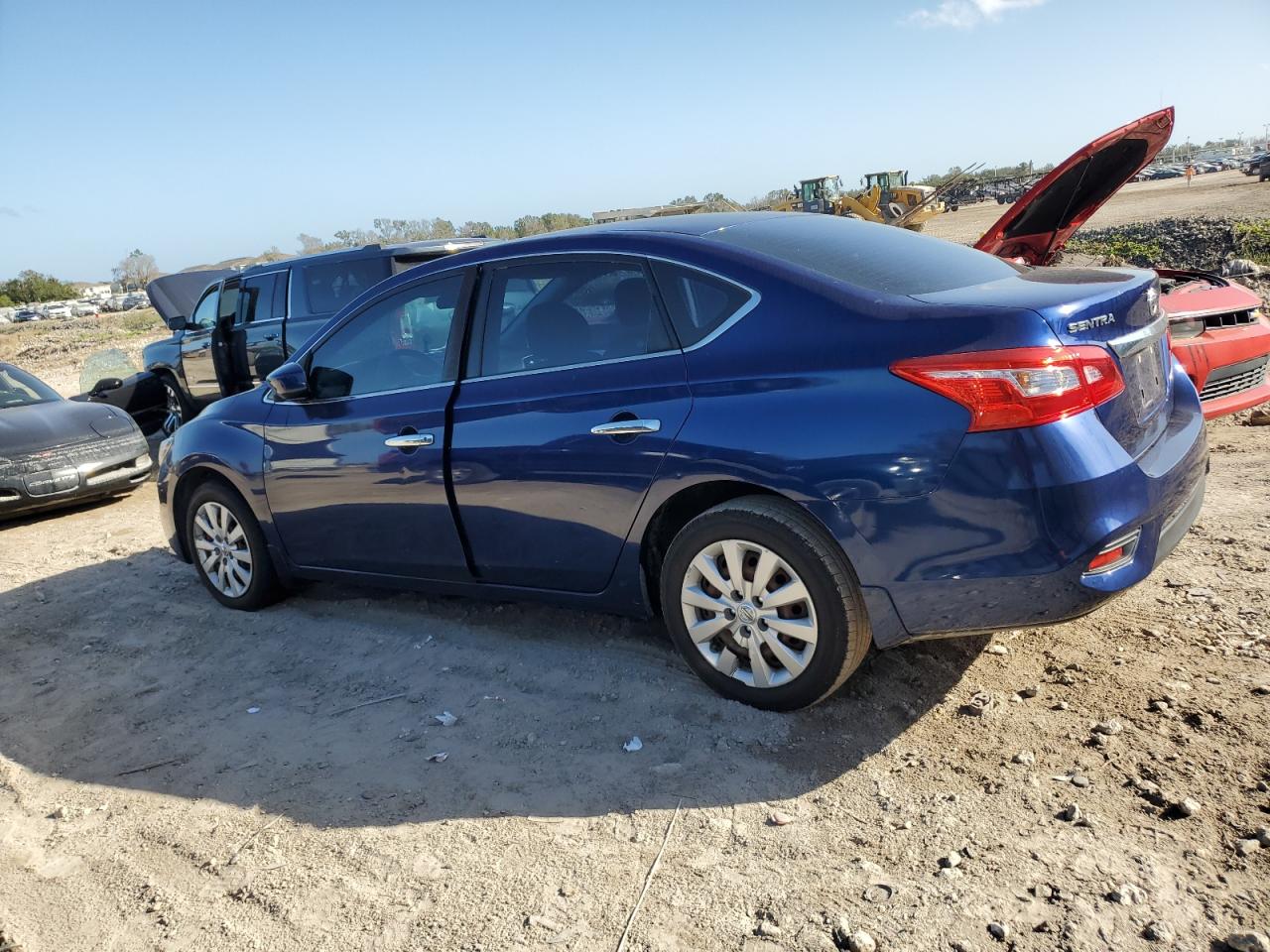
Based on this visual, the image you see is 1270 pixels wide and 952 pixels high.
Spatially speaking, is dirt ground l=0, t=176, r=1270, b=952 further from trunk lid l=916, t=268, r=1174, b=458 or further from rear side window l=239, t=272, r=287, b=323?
rear side window l=239, t=272, r=287, b=323

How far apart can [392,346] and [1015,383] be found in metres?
2.83

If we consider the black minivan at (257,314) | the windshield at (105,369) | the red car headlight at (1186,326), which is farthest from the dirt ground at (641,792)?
the windshield at (105,369)

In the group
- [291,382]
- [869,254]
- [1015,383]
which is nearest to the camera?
[1015,383]

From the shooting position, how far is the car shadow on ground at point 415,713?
3324 mm

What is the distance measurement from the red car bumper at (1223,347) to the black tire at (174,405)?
1003 cm

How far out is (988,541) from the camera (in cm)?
298

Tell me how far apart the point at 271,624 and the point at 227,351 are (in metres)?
5.32

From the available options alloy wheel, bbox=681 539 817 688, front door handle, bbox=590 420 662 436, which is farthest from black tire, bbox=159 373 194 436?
alloy wheel, bbox=681 539 817 688

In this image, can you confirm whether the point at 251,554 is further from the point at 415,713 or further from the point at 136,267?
the point at 136,267

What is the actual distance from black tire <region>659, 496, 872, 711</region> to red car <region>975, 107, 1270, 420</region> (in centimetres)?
291

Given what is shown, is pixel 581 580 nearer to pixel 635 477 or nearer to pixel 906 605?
pixel 635 477

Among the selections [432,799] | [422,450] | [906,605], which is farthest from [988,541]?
[422,450]

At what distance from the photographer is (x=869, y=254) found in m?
3.69

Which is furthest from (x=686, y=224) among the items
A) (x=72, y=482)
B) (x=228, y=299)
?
(x=228, y=299)
